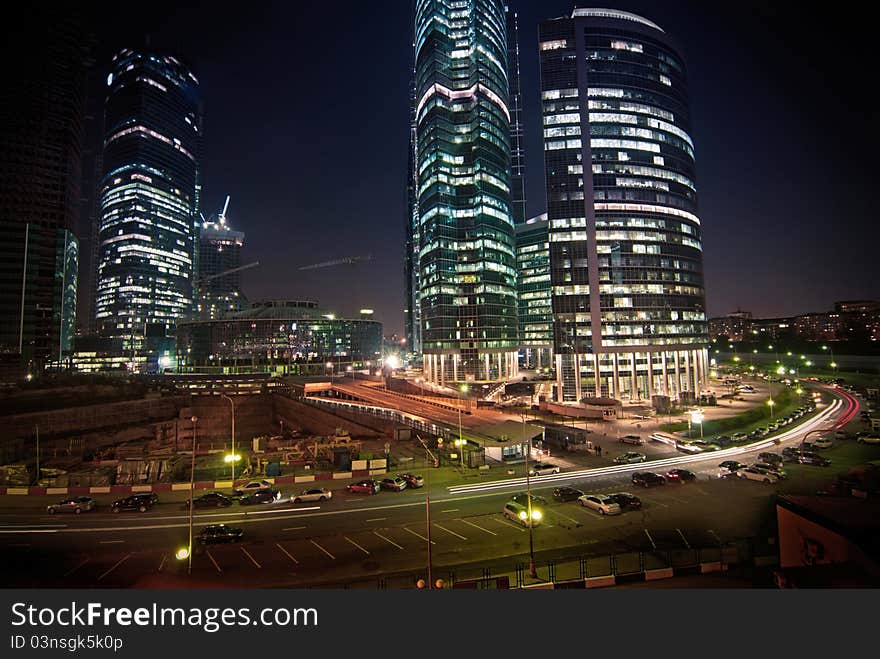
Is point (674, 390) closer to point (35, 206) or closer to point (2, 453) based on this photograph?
point (2, 453)

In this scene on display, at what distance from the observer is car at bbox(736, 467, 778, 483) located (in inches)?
1281

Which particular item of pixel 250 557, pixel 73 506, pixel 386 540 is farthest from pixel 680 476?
pixel 73 506

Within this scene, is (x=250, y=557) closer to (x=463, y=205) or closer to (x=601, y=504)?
(x=601, y=504)

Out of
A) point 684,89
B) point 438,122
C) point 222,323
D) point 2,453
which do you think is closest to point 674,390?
point 684,89

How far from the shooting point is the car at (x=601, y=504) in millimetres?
26312

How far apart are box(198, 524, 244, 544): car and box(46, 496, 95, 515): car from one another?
43.7ft

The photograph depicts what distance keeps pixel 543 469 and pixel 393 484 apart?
14438 mm

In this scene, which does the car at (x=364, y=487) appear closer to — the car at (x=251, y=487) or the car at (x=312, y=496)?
the car at (x=312, y=496)

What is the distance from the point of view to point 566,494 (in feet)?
96.8

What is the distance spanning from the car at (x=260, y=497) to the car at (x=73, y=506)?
1081 cm

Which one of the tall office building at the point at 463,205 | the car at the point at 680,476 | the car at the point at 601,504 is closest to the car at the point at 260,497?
the car at the point at 601,504

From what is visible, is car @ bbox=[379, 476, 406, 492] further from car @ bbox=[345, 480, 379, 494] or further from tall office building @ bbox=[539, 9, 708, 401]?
tall office building @ bbox=[539, 9, 708, 401]

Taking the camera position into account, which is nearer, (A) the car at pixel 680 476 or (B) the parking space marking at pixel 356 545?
(B) the parking space marking at pixel 356 545

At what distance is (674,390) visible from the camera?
9538 cm
